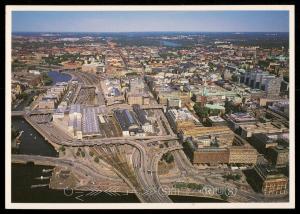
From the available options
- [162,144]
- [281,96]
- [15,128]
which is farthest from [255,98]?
[15,128]

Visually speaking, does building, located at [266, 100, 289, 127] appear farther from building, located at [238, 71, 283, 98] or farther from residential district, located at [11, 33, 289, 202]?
building, located at [238, 71, 283, 98]

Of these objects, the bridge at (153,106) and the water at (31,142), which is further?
the bridge at (153,106)

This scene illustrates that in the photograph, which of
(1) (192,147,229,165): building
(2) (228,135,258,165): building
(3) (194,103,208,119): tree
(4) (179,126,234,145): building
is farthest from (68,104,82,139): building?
(2) (228,135,258,165): building

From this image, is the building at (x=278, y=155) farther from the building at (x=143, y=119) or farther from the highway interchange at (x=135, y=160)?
the building at (x=143, y=119)

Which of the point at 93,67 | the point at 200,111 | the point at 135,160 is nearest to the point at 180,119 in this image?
the point at 200,111

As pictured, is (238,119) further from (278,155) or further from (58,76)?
(58,76)

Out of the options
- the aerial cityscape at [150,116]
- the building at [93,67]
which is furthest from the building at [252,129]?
the building at [93,67]
